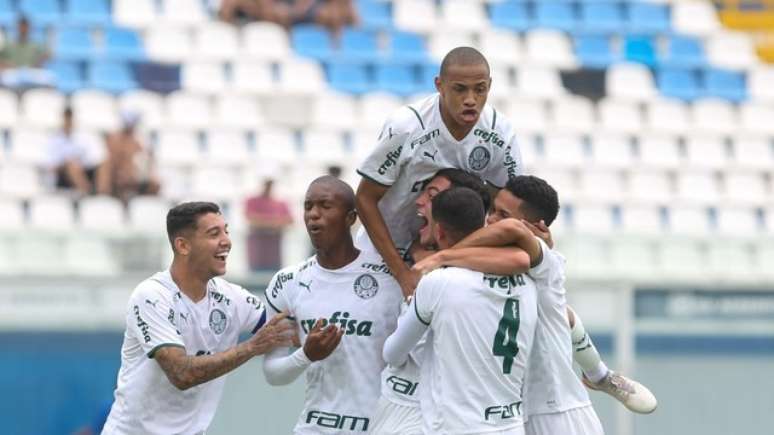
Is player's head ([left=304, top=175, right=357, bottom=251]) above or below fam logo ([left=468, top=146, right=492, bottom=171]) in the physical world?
below

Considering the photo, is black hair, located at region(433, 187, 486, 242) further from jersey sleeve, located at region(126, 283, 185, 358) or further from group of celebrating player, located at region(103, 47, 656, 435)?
jersey sleeve, located at region(126, 283, 185, 358)

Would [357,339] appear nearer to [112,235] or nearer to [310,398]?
[310,398]

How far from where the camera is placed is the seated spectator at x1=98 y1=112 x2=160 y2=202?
1392cm

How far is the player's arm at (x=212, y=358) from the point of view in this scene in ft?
22.9

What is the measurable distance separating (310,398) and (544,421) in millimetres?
1131

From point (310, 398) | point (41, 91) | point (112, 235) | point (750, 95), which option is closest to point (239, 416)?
point (112, 235)

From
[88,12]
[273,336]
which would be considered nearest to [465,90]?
[273,336]

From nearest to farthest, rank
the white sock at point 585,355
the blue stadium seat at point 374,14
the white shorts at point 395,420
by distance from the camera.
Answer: the white shorts at point 395,420 < the white sock at point 585,355 < the blue stadium seat at point 374,14

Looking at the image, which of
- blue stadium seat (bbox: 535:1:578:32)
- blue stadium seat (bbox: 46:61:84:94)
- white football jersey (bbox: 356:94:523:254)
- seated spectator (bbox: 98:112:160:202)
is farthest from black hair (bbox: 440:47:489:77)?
blue stadium seat (bbox: 535:1:578:32)

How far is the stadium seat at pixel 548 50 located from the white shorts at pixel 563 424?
10.9m

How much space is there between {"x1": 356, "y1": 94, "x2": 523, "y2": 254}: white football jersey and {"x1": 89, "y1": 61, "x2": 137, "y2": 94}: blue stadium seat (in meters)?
9.32

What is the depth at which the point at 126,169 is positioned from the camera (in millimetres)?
14078

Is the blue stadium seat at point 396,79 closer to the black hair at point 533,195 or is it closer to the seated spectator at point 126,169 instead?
the seated spectator at point 126,169

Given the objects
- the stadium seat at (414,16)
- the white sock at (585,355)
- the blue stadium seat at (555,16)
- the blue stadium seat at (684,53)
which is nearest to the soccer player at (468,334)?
the white sock at (585,355)
